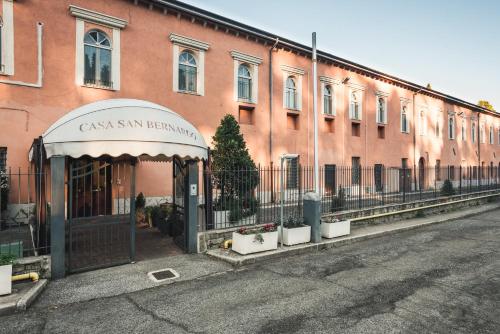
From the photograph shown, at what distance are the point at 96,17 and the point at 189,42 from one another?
3.91m

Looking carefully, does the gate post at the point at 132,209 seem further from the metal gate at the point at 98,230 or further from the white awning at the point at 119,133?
the white awning at the point at 119,133

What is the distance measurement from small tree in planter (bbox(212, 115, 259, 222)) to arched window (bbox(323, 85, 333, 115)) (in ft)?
37.6

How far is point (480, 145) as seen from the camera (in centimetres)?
3644

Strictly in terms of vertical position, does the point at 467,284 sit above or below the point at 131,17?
below

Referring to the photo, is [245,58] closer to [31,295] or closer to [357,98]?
[357,98]

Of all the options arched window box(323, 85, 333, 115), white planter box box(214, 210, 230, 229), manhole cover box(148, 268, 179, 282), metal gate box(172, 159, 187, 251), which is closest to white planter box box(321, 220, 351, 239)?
white planter box box(214, 210, 230, 229)

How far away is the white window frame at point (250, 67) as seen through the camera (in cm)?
1585

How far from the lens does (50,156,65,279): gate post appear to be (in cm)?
604

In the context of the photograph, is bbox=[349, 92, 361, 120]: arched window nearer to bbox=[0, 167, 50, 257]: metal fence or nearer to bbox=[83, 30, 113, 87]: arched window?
bbox=[83, 30, 113, 87]: arched window

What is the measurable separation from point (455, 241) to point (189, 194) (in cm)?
827

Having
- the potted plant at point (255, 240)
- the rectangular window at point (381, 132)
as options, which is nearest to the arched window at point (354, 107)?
the rectangular window at point (381, 132)

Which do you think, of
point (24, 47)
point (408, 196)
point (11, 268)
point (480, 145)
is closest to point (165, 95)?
point (24, 47)

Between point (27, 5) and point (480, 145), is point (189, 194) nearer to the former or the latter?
point (27, 5)

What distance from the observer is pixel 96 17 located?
1186cm
